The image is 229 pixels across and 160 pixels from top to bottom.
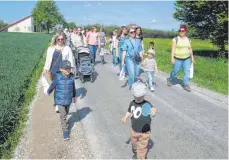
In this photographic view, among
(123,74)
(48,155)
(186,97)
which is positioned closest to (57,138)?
(48,155)

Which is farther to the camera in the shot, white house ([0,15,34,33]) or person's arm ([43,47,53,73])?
white house ([0,15,34,33])

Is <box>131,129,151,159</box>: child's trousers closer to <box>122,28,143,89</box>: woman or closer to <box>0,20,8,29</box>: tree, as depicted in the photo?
<box>122,28,143,89</box>: woman

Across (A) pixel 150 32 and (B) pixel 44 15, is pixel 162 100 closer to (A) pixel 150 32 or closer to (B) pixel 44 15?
(A) pixel 150 32

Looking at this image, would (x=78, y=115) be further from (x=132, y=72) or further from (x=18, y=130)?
(x=132, y=72)

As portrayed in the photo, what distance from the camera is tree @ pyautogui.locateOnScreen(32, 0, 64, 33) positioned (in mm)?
124000

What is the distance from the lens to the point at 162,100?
9930mm

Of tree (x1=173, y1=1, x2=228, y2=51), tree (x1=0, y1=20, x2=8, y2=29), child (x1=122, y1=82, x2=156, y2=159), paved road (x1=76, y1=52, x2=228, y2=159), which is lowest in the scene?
paved road (x1=76, y1=52, x2=228, y2=159)

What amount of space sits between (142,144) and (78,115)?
3191 mm

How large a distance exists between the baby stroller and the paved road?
96cm

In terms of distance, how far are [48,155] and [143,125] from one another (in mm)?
1792

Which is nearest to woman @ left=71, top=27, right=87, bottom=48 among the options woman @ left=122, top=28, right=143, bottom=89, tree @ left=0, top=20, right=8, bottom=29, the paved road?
the paved road

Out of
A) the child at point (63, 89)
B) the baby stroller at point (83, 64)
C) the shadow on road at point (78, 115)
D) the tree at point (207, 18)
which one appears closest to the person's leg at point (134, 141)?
the child at point (63, 89)

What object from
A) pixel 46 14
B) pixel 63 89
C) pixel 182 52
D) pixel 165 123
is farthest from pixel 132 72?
pixel 46 14

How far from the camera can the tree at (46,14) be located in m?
124
